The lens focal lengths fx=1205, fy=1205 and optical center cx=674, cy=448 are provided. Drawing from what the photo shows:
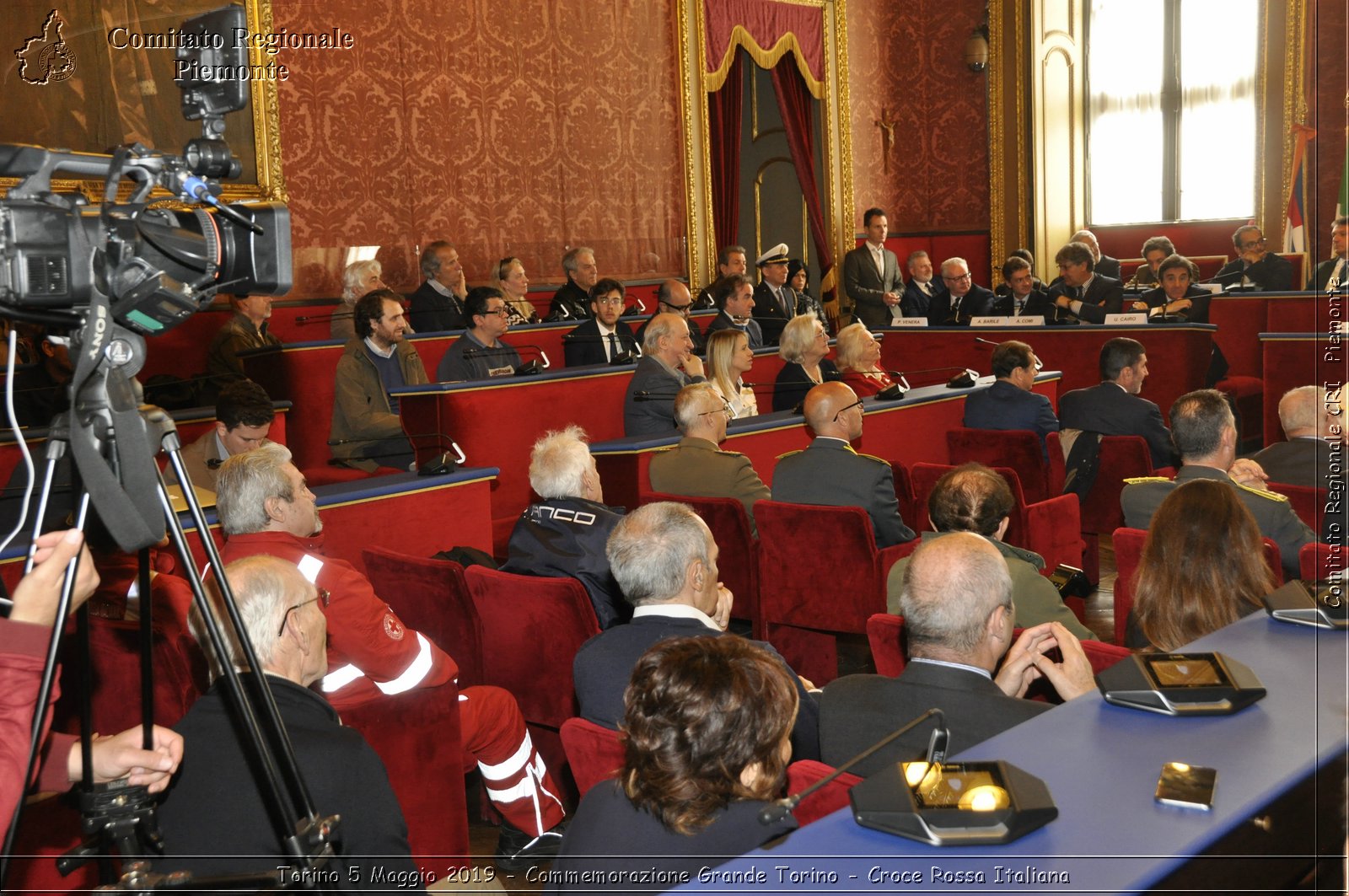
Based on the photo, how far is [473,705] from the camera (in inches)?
108

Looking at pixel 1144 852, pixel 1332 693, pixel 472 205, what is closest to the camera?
pixel 1144 852

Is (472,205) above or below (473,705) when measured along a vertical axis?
above

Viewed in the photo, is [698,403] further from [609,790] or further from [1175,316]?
[1175,316]

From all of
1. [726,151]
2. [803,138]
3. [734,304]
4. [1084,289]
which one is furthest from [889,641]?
[803,138]

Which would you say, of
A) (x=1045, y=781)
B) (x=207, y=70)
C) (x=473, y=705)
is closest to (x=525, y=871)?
(x=473, y=705)

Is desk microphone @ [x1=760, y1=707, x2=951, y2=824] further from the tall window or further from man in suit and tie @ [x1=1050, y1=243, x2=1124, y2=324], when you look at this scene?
the tall window

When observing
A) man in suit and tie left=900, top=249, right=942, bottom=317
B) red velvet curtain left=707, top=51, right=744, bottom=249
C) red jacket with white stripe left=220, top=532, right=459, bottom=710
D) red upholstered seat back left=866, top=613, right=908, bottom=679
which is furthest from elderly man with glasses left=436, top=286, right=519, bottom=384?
red velvet curtain left=707, top=51, right=744, bottom=249

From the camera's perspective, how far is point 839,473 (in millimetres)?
3969

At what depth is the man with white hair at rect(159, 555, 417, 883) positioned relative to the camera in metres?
1.66

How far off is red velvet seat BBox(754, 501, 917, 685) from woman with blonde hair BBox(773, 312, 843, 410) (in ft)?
7.02

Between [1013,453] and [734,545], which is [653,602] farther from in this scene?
[1013,453]

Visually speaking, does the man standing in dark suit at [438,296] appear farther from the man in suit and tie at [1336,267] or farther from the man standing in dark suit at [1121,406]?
the man in suit and tie at [1336,267]

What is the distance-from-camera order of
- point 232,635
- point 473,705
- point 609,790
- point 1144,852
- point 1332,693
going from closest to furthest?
1. point 1144,852
2. point 609,790
3. point 1332,693
4. point 232,635
5. point 473,705

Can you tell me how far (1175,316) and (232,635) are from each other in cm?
666
